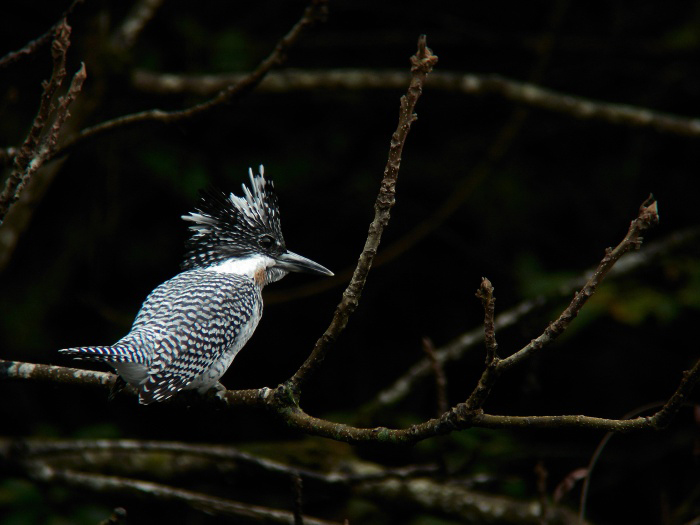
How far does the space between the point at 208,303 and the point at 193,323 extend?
0.13 meters

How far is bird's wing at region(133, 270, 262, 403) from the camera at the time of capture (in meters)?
2.35

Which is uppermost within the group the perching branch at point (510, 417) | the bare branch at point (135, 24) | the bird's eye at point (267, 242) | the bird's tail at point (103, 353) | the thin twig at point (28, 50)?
the bare branch at point (135, 24)

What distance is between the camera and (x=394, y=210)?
195 inches

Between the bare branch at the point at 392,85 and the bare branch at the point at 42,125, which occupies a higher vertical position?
the bare branch at the point at 392,85

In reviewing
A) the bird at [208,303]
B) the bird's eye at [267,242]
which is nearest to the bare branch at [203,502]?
the bird at [208,303]

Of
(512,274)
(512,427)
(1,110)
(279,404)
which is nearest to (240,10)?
(512,274)

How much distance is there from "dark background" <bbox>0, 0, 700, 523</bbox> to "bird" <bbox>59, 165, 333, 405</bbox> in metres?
1.19

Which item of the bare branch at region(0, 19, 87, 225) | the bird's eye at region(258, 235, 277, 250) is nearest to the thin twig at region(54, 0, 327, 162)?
the bare branch at region(0, 19, 87, 225)

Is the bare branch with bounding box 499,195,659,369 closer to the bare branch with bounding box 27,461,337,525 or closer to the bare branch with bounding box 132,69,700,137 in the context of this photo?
the bare branch with bounding box 27,461,337,525

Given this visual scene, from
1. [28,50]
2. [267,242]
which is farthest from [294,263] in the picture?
[28,50]

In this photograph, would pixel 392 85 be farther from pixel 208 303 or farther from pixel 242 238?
pixel 208 303

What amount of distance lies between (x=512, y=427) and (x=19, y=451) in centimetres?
249

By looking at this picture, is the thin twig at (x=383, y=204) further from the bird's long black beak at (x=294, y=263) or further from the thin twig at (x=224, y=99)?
the bird's long black beak at (x=294, y=263)

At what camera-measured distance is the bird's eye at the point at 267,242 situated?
3.19m
